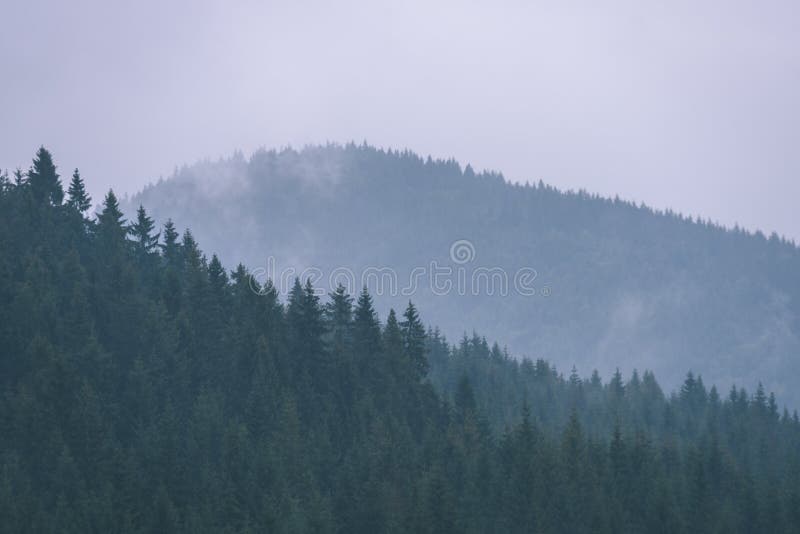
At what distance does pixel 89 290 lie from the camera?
83.9 metres

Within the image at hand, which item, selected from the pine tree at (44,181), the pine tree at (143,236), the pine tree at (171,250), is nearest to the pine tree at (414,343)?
the pine tree at (171,250)

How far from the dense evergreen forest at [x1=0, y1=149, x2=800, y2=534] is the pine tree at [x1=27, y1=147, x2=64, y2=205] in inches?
5.7

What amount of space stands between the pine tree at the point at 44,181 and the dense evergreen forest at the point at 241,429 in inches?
5.7

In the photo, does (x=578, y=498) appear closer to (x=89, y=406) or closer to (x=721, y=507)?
(x=721, y=507)

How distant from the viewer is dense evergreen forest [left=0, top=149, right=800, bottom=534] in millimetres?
70250

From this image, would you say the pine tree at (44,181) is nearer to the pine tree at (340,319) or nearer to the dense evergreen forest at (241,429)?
the dense evergreen forest at (241,429)

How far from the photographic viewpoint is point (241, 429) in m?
75.2

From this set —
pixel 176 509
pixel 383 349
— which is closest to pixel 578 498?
pixel 383 349

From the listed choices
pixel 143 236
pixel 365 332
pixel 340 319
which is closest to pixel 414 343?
pixel 365 332

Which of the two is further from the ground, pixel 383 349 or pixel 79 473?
pixel 383 349

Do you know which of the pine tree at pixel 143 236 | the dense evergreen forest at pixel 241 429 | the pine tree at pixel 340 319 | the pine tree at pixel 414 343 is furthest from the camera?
the pine tree at pixel 143 236

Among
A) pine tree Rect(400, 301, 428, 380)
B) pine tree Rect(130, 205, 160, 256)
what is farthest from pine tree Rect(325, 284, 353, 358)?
pine tree Rect(130, 205, 160, 256)

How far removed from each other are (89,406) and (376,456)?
18.8 metres

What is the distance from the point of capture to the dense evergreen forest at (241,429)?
70.2 meters
